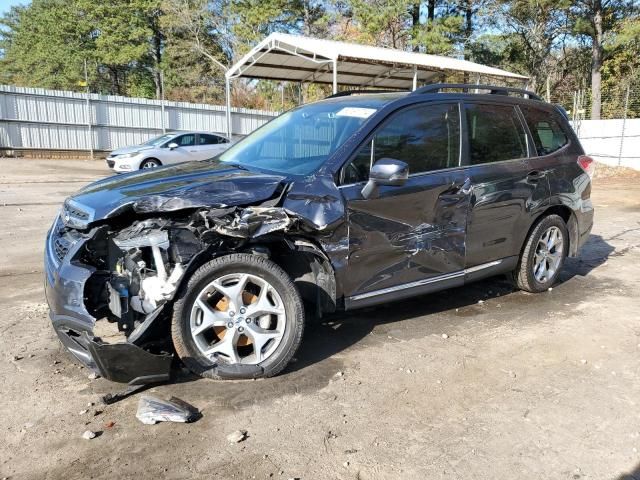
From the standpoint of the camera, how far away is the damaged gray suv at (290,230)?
3.28 meters

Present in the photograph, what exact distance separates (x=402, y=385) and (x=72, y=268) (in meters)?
2.17

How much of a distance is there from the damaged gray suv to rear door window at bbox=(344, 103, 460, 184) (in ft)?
0.04

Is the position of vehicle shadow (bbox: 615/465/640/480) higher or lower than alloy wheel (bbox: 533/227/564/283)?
lower

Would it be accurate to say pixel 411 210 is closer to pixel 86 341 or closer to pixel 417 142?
pixel 417 142

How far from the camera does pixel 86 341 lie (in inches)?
123

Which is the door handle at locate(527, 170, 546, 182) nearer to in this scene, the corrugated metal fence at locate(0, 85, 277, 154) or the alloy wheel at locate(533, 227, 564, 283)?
the alloy wheel at locate(533, 227, 564, 283)

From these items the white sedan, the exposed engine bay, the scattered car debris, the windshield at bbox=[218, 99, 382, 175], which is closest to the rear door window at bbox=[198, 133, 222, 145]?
the white sedan

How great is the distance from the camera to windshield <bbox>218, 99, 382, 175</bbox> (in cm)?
399

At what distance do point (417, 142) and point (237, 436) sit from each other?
8.44 ft

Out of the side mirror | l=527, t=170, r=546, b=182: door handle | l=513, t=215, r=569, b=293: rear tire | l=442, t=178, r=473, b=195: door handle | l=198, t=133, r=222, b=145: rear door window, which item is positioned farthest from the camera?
l=198, t=133, r=222, b=145: rear door window

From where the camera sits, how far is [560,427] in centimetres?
303

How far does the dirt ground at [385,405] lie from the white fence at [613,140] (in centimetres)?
1773

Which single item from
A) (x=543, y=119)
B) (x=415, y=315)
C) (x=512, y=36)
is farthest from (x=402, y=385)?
(x=512, y=36)

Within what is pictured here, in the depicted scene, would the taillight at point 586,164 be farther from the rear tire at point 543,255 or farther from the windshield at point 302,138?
the windshield at point 302,138
